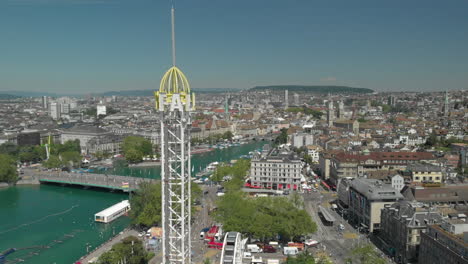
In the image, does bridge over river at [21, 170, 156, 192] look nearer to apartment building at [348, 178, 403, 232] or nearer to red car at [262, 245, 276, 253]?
red car at [262, 245, 276, 253]

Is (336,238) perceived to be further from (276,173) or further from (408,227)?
(276,173)

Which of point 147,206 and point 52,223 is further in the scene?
point 52,223

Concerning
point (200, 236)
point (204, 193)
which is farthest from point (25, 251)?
Result: point (204, 193)

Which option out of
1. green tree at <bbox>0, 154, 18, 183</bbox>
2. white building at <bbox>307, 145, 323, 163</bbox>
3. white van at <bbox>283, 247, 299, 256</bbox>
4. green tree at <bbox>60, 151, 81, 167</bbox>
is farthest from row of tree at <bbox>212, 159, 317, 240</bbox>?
green tree at <bbox>60, 151, 81, 167</bbox>

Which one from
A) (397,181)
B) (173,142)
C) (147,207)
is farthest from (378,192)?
(173,142)

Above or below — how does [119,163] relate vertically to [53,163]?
below

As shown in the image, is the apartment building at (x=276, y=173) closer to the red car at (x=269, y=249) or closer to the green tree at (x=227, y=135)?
the red car at (x=269, y=249)

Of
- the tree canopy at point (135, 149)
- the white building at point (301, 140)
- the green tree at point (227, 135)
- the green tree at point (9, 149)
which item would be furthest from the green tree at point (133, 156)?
the green tree at point (227, 135)

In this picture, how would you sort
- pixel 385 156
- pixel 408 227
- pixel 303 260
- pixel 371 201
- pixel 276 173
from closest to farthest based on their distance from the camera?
pixel 303 260, pixel 408 227, pixel 371 201, pixel 276 173, pixel 385 156
